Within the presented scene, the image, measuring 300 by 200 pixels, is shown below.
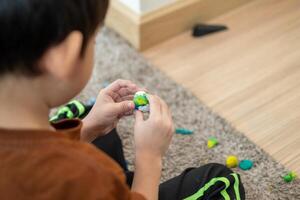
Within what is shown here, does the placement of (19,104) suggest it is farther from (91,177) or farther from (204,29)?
(204,29)

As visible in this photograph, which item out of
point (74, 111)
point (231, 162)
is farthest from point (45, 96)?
point (231, 162)

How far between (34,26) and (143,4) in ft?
2.99

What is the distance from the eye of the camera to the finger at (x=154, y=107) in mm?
684

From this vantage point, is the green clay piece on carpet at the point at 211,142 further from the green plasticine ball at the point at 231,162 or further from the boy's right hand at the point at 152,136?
the boy's right hand at the point at 152,136

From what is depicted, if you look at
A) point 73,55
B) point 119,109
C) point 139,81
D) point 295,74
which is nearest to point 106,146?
point 119,109

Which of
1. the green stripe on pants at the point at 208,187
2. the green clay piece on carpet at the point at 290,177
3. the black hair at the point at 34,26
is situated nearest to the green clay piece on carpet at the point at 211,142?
the green clay piece on carpet at the point at 290,177

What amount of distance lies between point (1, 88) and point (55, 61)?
8cm

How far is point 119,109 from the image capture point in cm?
75

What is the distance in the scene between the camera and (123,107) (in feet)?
2.47

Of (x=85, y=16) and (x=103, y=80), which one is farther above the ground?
(x=85, y=16)

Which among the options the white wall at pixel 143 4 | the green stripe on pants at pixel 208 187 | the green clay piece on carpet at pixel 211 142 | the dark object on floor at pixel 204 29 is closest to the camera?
the green stripe on pants at pixel 208 187

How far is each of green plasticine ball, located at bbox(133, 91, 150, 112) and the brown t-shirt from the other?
22 centimetres

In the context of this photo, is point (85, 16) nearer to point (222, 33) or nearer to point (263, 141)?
point (263, 141)

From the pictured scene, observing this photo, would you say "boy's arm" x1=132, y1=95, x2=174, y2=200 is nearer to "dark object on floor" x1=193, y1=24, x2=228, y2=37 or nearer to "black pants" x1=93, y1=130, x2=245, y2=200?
"black pants" x1=93, y1=130, x2=245, y2=200
